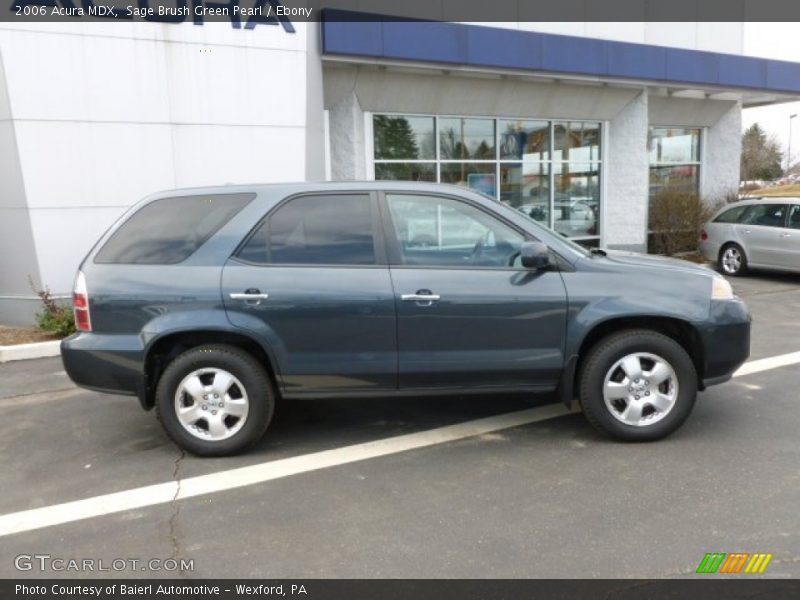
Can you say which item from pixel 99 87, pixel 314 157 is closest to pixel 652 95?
pixel 314 157

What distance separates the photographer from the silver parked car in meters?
11.0

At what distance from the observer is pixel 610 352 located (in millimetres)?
4184

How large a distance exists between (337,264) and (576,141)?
10897 mm

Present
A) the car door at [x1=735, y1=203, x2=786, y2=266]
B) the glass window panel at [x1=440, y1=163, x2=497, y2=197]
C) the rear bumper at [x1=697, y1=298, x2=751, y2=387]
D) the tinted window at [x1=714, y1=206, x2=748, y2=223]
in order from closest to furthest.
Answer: the rear bumper at [x1=697, y1=298, x2=751, y2=387], the car door at [x1=735, y1=203, x2=786, y2=266], the tinted window at [x1=714, y1=206, x2=748, y2=223], the glass window panel at [x1=440, y1=163, x2=497, y2=197]

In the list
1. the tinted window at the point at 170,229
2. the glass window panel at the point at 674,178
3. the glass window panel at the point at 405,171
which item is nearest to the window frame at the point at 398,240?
the tinted window at the point at 170,229

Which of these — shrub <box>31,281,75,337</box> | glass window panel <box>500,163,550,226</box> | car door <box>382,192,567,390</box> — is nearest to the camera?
car door <box>382,192,567,390</box>

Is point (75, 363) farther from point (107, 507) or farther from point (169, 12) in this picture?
point (169, 12)

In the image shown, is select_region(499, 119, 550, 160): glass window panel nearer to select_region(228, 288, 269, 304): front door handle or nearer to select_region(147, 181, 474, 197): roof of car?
select_region(147, 181, 474, 197): roof of car

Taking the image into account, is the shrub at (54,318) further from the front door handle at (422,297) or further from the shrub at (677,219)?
the shrub at (677,219)

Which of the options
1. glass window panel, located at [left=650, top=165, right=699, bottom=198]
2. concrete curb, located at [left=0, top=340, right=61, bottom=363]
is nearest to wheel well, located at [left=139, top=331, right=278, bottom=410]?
concrete curb, located at [left=0, top=340, right=61, bottom=363]

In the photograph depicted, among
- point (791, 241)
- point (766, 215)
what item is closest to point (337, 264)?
point (791, 241)

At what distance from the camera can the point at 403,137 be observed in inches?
471

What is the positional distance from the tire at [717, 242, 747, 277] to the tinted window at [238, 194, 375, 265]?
390 inches

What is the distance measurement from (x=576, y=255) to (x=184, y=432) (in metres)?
2.83
